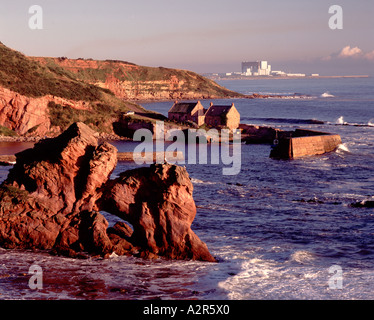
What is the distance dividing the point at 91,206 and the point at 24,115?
6352cm

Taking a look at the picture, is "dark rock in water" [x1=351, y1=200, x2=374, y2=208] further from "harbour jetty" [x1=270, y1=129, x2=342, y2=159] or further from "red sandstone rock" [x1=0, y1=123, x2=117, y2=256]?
"harbour jetty" [x1=270, y1=129, x2=342, y2=159]

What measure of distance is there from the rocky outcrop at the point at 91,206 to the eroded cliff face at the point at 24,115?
6036cm

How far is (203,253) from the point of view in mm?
24531

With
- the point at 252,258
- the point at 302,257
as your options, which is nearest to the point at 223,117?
the point at 302,257

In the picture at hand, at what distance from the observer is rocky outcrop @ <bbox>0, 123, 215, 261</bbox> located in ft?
A: 79.7

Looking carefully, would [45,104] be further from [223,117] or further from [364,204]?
[364,204]

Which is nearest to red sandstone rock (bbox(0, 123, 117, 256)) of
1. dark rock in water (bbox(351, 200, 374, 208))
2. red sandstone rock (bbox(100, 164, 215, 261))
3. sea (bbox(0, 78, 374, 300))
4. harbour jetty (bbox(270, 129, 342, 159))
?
sea (bbox(0, 78, 374, 300))

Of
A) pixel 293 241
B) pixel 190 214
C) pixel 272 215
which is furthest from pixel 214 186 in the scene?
pixel 190 214

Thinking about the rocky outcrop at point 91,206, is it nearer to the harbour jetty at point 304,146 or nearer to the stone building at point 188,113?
the harbour jetty at point 304,146

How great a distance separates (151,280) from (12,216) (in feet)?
25.6

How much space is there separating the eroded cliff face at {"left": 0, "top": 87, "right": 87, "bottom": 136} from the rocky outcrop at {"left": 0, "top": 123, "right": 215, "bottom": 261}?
60364 mm

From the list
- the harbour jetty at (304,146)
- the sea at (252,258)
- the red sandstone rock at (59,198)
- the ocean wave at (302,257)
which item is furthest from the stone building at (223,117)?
the red sandstone rock at (59,198)

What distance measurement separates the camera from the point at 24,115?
8444cm

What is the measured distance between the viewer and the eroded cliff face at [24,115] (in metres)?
83.2
